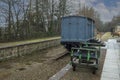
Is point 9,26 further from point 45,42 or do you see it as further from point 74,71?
point 74,71

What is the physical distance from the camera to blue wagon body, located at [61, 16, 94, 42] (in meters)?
15.4

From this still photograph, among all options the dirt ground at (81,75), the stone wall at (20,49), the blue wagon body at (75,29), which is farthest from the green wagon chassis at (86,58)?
the blue wagon body at (75,29)

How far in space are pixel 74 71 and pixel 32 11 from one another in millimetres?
18619

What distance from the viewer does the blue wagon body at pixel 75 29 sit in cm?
1536

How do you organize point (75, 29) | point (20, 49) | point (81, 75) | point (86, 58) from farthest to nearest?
point (75, 29) → point (20, 49) → point (86, 58) → point (81, 75)

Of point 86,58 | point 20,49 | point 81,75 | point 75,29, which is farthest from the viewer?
point 75,29

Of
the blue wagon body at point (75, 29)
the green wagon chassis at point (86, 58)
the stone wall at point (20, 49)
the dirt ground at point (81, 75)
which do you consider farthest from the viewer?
the blue wagon body at point (75, 29)

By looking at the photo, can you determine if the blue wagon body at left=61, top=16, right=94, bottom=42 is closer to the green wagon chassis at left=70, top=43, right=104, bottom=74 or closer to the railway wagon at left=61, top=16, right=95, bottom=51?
the railway wagon at left=61, top=16, right=95, bottom=51

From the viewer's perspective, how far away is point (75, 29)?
15.7 meters

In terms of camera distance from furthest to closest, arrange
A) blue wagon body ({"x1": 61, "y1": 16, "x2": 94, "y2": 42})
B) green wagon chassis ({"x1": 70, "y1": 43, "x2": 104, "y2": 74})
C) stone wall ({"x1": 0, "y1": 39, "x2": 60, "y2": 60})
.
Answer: blue wagon body ({"x1": 61, "y1": 16, "x2": 94, "y2": 42}) → stone wall ({"x1": 0, "y1": 39, "x2": 60, "y2": 60}) → green wagon chassis ({"x1": 70, "y1": 43, "x2": 104, "y2": 74})

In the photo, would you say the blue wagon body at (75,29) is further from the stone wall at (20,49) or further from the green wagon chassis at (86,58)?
the green wagon chassis at (86,58)

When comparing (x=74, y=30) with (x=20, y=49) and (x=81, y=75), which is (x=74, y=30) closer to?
(x=20, y=49)

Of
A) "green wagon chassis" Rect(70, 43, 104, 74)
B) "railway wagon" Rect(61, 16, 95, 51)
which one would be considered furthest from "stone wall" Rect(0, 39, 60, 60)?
"green wagon chassis" Rect(70, 43, 104, 74)

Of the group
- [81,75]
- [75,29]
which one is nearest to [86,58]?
[81,75]
